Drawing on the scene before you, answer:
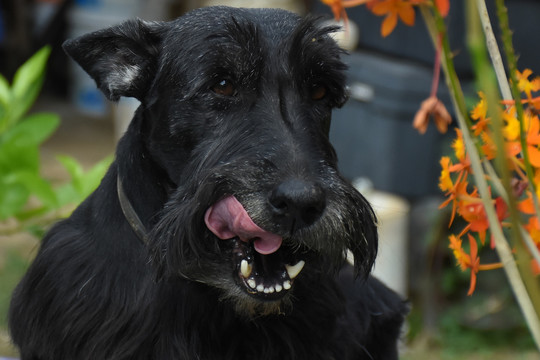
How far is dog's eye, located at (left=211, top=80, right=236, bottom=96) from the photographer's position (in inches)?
87.3

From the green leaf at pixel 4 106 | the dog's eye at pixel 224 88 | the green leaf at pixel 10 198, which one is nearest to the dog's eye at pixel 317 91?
the dog's eye at pixel 224 88

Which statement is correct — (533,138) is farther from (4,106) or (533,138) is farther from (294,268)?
(4,106)

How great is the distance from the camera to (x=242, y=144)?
2.10 metres

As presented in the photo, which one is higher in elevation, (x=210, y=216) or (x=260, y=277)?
(x=210, y=216)

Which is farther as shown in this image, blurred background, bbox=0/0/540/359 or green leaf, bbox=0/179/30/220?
blurred background, bbox=0/0/540/359

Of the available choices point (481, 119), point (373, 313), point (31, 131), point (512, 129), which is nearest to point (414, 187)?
point (31, 131)

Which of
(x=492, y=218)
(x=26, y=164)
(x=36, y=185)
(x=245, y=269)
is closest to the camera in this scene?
(x=492, y=218)

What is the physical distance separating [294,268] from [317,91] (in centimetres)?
48

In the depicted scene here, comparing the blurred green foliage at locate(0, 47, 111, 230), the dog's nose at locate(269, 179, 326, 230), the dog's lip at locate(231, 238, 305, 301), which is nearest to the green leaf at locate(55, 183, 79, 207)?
the blurred green foliage at locate(0, 47, 111, 230)

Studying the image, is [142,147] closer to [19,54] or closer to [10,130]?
[10,130]

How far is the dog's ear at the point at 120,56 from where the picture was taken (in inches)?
91.9

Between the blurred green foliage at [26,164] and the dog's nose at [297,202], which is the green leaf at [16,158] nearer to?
the blurred green foliage at [26,164]

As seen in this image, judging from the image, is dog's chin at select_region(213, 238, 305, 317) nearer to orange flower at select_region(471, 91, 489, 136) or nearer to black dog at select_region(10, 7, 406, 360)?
black dog at select_region(10, 7, 406, 360)

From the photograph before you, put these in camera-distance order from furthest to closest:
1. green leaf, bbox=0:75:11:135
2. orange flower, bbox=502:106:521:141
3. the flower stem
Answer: green leaf, bbox=0:75:11:135 → orange flower, bbox=502:106:521:141 → the flower stem
